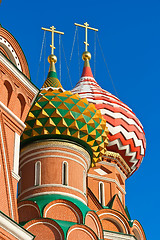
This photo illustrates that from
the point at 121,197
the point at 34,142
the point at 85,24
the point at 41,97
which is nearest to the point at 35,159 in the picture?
the point at 34,142

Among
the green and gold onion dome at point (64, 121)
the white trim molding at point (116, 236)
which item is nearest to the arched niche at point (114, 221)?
the white trim molding at point (116, 236)

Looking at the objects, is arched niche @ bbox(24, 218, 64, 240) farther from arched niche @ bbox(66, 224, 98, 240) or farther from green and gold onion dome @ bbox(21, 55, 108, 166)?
green and gold onion dome @ bbox(21, 55, 108, 166)

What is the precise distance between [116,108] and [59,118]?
4.35 metres

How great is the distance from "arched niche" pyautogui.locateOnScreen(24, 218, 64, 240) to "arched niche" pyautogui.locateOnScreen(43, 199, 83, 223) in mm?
302

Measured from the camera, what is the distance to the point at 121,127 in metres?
21.2

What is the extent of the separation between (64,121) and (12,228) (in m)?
6.11

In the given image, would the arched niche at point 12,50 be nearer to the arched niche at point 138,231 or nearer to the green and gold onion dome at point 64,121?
the green and gold onion dome at point 64,121

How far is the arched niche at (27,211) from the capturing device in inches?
642

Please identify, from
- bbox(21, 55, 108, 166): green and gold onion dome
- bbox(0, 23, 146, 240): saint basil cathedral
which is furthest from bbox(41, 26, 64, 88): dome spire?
bbox(21, 55, 108, 166): green and gold onion dome

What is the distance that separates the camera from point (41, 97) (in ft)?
59.2

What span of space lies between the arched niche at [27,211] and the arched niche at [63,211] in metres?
0.27

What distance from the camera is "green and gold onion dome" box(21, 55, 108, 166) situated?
57.1 feet

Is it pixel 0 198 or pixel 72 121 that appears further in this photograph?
pixel 72 121

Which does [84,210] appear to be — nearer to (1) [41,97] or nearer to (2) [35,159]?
(2) [35,159]
